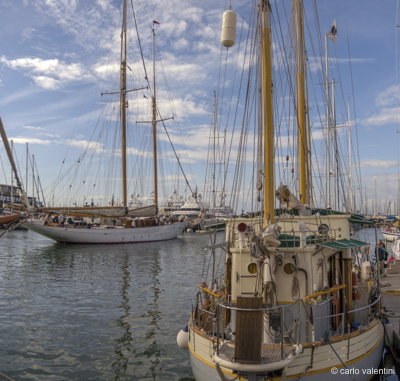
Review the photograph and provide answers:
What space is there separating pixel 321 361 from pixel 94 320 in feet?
32.7

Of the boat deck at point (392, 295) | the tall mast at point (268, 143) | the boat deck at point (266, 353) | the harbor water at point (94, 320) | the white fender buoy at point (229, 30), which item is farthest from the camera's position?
the boat deck at point (392, 295)

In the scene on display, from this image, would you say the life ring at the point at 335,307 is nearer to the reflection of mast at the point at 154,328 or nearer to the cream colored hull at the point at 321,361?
the cream colored hull at the point at 321,361

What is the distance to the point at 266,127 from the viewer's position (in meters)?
9.18

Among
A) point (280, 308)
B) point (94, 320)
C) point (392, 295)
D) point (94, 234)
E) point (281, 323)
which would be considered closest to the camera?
point (281, 323)

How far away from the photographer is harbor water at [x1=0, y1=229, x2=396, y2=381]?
10.4m

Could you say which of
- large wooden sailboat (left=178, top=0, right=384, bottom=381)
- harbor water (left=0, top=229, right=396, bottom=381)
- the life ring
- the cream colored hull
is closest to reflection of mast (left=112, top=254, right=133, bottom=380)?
harbor water (left=0, top=229, right=396, bottom=381)

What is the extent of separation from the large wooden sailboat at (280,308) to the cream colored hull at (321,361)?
0.06 ft

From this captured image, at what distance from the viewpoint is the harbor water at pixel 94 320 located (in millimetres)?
10422

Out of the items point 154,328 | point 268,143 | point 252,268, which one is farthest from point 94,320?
point 268,143

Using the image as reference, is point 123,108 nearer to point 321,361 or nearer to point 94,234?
point 94,234

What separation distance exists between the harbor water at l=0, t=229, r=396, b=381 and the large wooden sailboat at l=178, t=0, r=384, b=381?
2507 mm

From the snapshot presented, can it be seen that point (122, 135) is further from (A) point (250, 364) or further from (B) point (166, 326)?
(A) point (250, 364)

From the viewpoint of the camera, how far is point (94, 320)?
48.2 ft

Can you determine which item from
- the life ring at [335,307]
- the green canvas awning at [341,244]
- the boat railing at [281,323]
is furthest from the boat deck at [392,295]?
the green canvas awning at [341,244]
